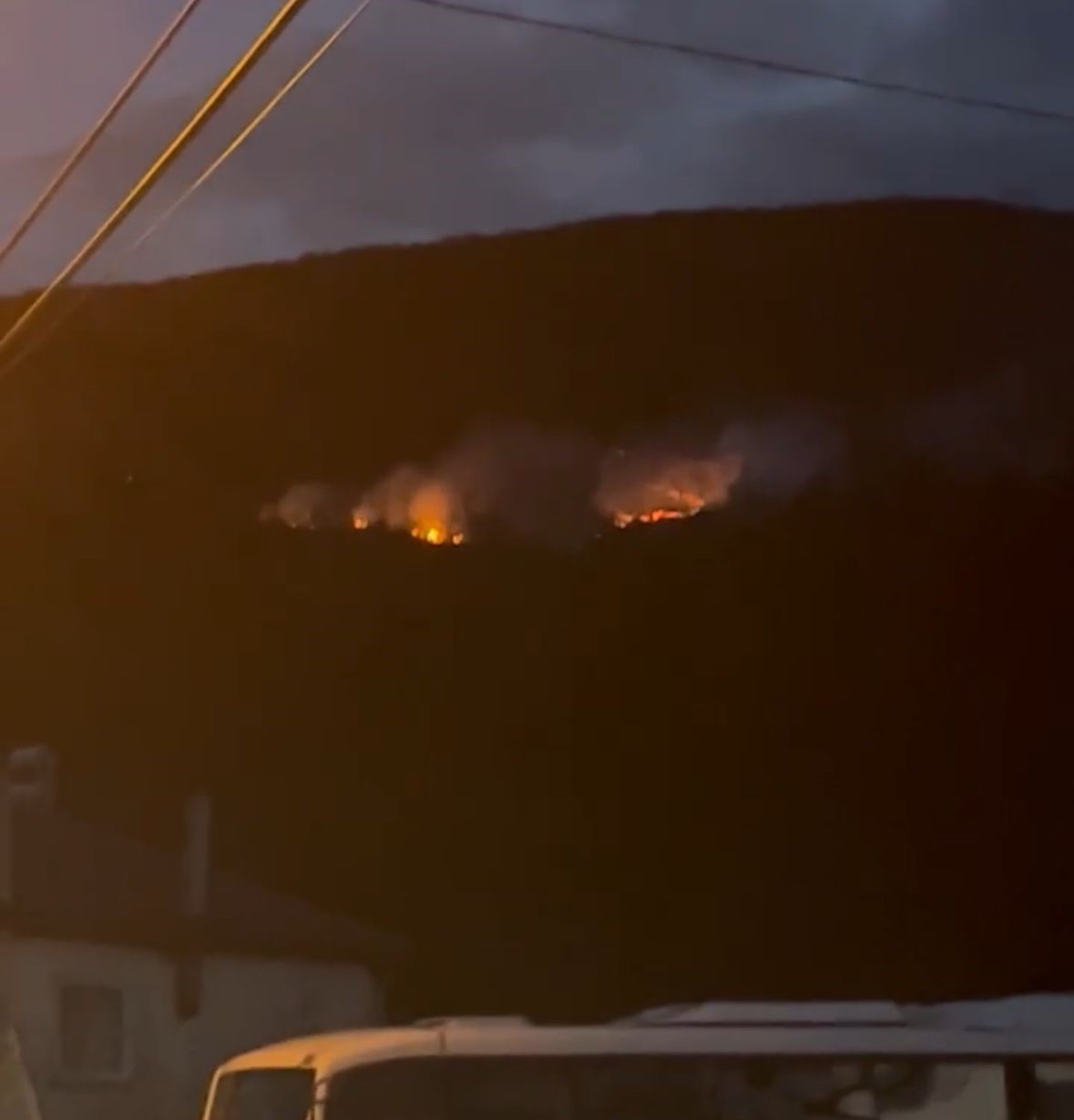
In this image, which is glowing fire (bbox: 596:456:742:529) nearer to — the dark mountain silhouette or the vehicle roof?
the dark mountain silhouette

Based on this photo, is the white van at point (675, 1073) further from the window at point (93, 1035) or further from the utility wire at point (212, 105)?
the utility wire at point (212, 105)

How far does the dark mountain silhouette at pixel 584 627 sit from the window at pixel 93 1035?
55cm

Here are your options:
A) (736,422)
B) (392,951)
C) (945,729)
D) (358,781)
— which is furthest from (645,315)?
(392,951)

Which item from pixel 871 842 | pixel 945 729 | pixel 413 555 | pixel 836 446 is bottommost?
pixel 871 842

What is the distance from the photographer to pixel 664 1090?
2.68m

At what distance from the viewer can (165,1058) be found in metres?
3.47

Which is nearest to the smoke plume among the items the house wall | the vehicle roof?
the house wall

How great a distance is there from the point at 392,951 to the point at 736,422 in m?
2.48

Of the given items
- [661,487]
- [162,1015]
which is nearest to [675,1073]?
[162,1015]

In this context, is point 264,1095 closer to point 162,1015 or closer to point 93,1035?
point 162,1015

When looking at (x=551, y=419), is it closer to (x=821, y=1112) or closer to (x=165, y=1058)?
(x=165, y=1058)

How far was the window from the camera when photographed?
355cm

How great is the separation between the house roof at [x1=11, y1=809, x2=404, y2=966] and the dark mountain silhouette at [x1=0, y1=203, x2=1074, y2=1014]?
0.33 ft

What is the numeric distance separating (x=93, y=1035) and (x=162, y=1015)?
0.59ft
